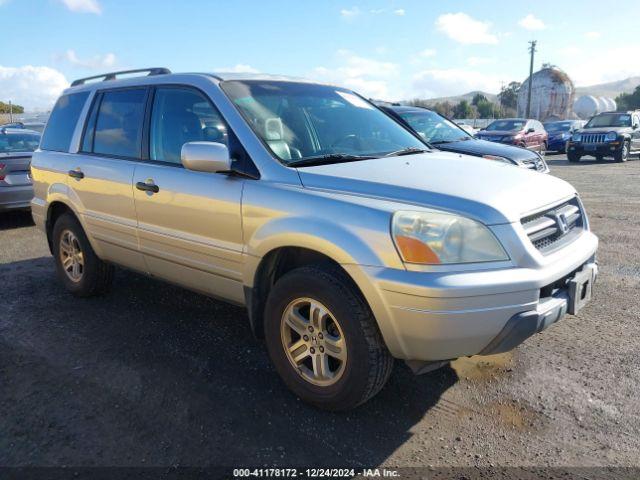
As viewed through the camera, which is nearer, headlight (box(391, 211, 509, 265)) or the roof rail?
headlight (box(391, 211, 509, 265))

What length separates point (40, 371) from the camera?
3635 mm

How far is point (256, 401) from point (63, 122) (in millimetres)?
3436

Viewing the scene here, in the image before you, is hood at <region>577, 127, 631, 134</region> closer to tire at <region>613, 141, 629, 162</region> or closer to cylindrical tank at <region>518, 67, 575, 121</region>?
tire at <region>613, 141, 629, 162</region>

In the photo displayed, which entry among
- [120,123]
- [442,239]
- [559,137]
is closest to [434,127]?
[120,123]

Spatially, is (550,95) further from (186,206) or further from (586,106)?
(186,206)

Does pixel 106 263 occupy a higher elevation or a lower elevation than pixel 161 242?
lower

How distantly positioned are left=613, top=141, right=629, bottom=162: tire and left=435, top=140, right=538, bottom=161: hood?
487 inches

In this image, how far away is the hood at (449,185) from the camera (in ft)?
9.01

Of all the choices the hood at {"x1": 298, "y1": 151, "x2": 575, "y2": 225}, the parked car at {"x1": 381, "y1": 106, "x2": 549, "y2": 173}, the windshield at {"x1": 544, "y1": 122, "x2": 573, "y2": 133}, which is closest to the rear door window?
the hood at {"x1": 298, "y1": 151, "x2": 575, "y2": 225}

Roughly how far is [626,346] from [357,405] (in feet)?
6.94

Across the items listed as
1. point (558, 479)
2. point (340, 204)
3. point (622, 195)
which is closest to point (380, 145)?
point (340, 204)

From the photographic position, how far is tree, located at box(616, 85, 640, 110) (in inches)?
3120

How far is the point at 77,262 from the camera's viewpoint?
504 centimetres

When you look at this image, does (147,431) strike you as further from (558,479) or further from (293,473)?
(558,479)
